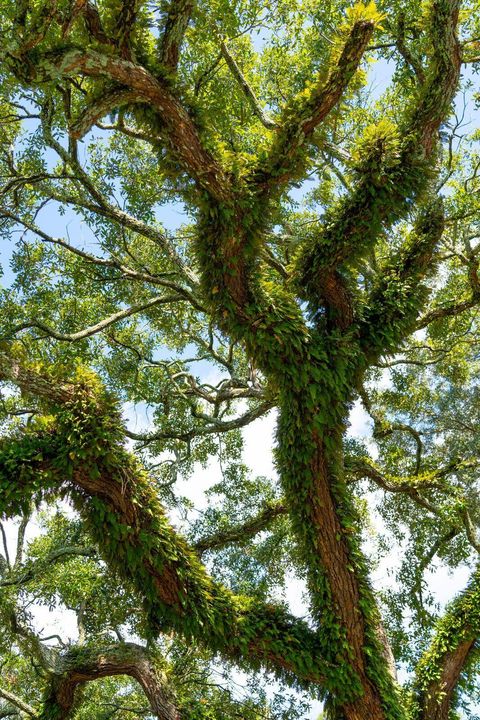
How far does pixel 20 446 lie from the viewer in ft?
16.0

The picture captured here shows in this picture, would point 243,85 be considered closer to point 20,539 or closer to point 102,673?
point 102,673

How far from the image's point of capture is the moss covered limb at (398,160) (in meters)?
5.36

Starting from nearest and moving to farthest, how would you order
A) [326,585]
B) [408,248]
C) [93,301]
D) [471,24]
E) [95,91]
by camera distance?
[95,91] → [326,585] → [408,248] → [471,24] → [93,301]

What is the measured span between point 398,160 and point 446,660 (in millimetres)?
4745

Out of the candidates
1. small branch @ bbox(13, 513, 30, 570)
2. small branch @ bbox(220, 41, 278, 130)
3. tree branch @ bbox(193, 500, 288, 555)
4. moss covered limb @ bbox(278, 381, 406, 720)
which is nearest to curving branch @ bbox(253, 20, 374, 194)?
moss covered limb @ bbox(278, 381, 406, 720)

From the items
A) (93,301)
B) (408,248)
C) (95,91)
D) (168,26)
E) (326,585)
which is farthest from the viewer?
(93,301)

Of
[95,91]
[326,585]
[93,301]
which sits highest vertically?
[93,301]

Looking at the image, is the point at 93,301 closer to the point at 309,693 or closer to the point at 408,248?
the point at 408,248

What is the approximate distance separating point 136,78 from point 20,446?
115 inches

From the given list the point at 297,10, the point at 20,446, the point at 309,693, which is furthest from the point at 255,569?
the point at 297,10

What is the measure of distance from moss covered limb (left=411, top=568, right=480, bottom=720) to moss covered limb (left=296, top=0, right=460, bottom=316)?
3.70 metres

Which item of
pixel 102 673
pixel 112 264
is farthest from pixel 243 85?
pixel 102 673

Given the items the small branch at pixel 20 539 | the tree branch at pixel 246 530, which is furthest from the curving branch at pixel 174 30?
the small branch at pixel 20 539

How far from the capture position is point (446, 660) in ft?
19.8
